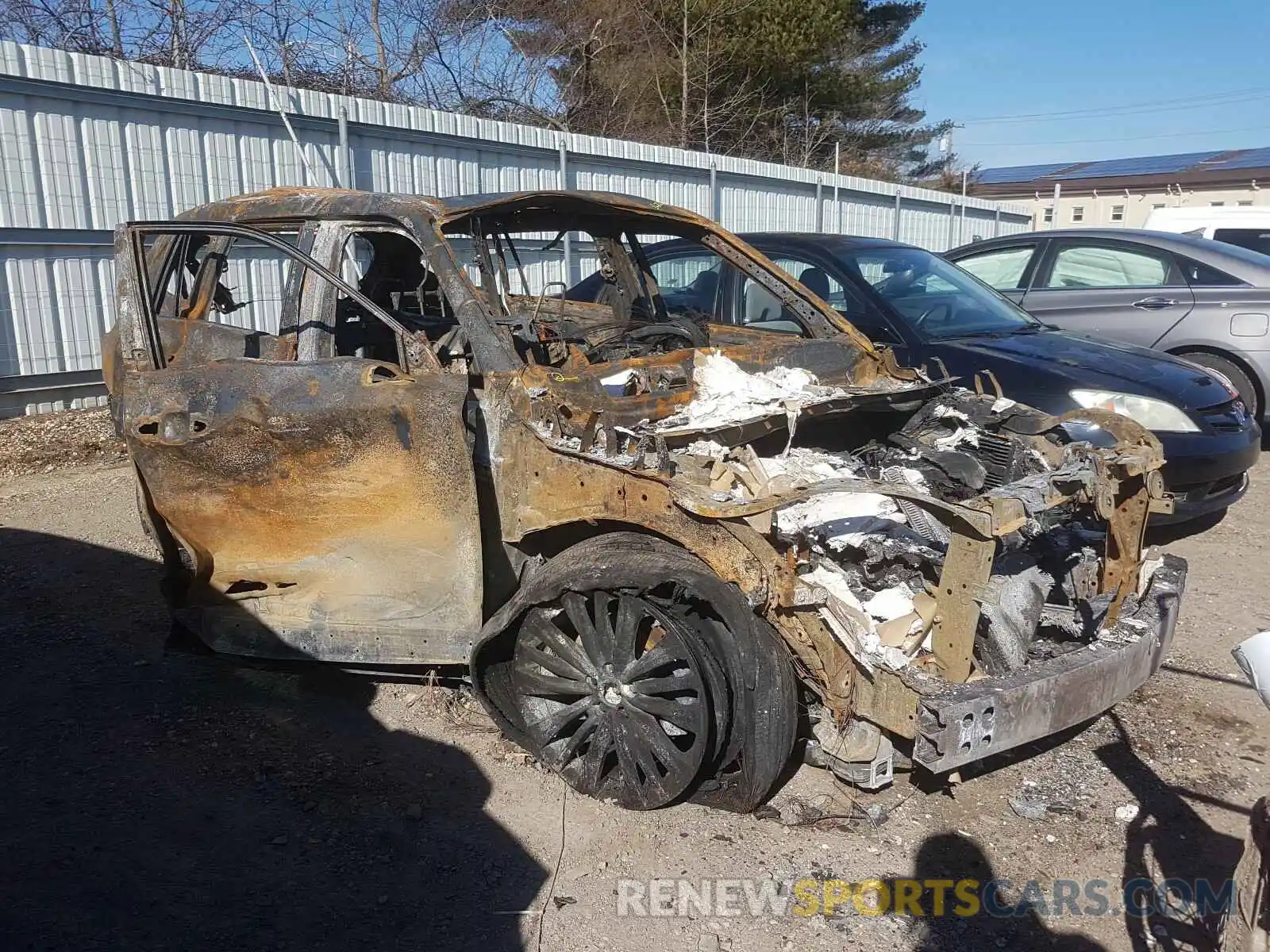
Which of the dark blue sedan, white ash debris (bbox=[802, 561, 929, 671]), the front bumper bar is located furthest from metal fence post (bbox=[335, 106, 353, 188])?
the front bumper bar

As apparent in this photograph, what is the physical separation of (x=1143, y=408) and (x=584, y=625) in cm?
381

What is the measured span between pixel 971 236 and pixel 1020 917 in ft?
65.4

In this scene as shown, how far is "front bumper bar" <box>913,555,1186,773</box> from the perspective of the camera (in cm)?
251

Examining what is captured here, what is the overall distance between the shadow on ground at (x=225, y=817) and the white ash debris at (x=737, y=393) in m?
1.50

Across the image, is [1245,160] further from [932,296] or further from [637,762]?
[637,762]

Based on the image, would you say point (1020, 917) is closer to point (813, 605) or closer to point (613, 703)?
point (813, 605)

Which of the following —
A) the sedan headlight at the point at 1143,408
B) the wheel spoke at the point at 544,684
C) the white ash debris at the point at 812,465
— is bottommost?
the wheel spoke at the point at 544,684

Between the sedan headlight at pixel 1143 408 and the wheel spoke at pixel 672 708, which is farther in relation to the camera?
the sedan headlight at pixel 1143 408

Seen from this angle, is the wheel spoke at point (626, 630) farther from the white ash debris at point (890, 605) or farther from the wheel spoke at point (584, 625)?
the white ash debris at point (890, 605)

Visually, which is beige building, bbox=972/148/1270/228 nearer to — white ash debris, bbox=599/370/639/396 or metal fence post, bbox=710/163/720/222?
metal fence post, bbox=710/163/720/222

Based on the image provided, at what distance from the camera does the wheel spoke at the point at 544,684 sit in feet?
10.3

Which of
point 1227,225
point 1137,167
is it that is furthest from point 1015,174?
point 1227,225

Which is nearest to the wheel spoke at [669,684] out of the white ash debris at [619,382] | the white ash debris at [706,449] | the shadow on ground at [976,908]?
the white ash debris at [706,449]

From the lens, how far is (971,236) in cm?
2052
